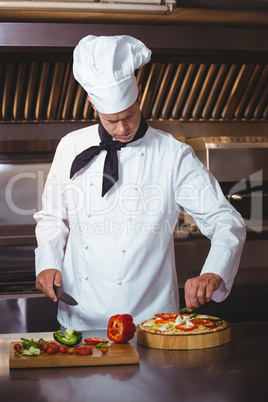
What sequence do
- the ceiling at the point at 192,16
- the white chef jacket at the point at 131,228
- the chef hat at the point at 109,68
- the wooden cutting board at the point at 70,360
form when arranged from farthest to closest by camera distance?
1. the ceiling at the point at 192,16
2. the white chef jacket at the point at 131,228
3. the chef hat at the point at 109,68
4. the wooden cutting board at the point at 70,360

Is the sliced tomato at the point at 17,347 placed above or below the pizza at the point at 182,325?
below

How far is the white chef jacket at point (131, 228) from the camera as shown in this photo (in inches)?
81.0

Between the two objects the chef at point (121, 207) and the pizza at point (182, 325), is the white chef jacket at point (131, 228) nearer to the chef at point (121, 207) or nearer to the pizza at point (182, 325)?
the chef at point (121, 207)

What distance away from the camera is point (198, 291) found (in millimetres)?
1697

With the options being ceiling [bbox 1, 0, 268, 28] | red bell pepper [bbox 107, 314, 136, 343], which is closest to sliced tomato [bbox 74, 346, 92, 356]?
red bell pepper [bbox 107, 314, 136, 343]

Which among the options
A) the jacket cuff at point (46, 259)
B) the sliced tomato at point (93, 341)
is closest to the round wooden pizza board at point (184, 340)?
the sliced tomato at point (93, 341)

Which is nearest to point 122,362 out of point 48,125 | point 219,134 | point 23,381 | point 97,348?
point 97,348

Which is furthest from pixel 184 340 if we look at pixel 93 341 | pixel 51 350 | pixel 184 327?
pixel 51 350

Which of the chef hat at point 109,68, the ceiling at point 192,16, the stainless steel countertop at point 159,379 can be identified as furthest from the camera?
the ceiling at point 192,16

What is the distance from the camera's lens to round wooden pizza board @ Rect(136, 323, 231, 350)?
5.29 ft

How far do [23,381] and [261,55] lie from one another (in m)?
2.73

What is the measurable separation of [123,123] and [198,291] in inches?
25.9

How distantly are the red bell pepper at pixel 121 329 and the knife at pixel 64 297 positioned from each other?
29cm

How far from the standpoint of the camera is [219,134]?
3947mm
